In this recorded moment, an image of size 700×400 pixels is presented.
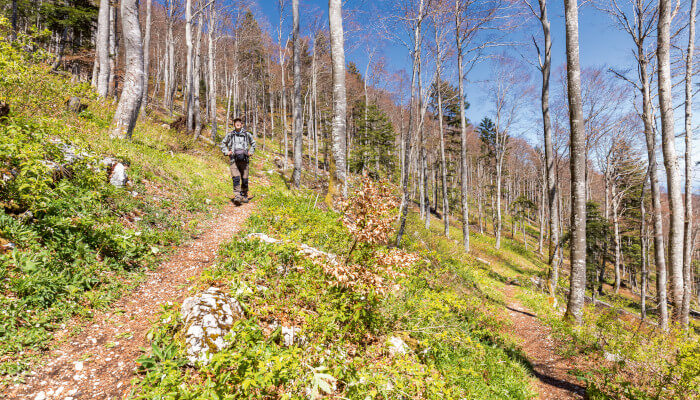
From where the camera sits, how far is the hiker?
780 cm

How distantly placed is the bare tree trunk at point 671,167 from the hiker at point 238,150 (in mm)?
11696

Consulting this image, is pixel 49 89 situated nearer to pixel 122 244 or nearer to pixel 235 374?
pixel 122 244

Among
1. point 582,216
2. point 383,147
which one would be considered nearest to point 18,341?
point 582,216

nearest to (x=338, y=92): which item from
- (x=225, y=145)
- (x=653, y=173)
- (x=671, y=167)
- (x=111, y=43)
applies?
(x=225, y=145)

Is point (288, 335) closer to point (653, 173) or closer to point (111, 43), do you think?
point (653, 173)

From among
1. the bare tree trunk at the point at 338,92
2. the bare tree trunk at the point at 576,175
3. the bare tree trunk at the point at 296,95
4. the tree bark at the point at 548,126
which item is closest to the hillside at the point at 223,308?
the bare tree trunk at the point at 576,175

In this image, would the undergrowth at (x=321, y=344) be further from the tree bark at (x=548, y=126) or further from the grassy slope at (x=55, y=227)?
the tree bark at (x=548, y=126)

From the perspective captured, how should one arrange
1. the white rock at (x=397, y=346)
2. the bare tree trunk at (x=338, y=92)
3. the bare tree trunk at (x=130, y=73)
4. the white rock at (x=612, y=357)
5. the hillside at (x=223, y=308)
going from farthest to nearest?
the bare tree trunk at (x=130, y=73) < the bare tree trunk at (x=338, y=92) < the white rock at (x=612, y=357) < the white rock at (x=397, y=346) < the hillside at (x=223, y=308)

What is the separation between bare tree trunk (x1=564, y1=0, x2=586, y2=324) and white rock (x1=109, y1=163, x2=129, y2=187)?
9.92 metres

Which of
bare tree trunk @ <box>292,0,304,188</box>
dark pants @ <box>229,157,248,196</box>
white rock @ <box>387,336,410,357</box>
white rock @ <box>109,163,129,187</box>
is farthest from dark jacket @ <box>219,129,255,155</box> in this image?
white rock @ <box>387,336,410,357</box>

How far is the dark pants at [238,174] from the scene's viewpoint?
7906 millimetres

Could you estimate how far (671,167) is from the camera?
24.7ft

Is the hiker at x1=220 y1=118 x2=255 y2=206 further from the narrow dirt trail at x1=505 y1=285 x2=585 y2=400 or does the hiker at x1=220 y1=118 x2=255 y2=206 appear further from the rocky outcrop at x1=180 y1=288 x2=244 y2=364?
the narrow dirt trail at x1=505 y1=285 x2=585 y2=400

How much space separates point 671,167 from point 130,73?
1507 centimetres
